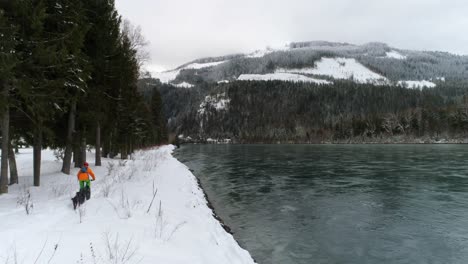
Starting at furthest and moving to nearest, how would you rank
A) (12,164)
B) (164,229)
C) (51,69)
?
1. (12,164)
2. (51,69)
3. (164,229)

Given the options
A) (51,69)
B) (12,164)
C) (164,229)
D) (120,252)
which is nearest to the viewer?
(120,252)

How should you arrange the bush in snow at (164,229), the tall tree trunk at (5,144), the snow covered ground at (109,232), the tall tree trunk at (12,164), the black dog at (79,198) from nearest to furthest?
the snow covered ground at (109,232) → the bush in snow at (164,229) → the black dog at (79,198) → the tall tree trunk at (5,144) → the tall tree trunk at (12,164)

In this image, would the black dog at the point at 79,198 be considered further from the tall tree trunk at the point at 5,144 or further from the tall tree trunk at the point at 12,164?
the tall tree trunk at the point at 12,164

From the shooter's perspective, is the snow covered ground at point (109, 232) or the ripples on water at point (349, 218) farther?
the ripples on water at point (349, 218)

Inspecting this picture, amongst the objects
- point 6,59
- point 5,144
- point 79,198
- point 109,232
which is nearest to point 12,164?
point 5,144

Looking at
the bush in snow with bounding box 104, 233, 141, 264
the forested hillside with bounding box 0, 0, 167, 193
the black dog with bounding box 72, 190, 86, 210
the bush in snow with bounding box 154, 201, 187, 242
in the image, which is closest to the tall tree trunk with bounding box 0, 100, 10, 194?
the forested hillside with bounding box 0, 0, 167, 193

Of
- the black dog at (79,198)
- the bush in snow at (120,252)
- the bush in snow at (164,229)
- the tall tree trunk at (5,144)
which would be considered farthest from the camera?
the tall tree trunk at (5,144)

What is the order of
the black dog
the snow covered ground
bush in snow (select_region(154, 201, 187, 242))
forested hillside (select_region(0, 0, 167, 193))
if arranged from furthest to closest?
forested hillside (select_region(0, 0, 167, 193)) → the black dog → bush in snow (select_region(154, 201, 187, 242)) → the snow covered ground

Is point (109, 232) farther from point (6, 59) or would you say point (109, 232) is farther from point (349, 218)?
point (349, 218)

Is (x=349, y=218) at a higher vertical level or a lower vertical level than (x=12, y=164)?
lower

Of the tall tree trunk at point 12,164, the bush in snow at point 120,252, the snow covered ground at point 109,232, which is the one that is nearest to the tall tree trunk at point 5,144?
the snow covered ground at point 109,232

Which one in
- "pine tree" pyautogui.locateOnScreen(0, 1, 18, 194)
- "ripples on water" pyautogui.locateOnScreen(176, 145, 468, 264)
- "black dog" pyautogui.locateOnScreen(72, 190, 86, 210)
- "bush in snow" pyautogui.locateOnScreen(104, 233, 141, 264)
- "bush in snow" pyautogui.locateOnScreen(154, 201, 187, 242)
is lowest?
"ripples on water" pyautogui.locateOnScreen(176, 145, 468, 264)

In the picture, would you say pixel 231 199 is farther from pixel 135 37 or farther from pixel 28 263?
pixel 135 37

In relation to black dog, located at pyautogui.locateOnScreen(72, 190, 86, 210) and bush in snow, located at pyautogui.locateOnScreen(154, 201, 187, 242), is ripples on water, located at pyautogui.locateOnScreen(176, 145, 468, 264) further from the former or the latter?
black dog, located at pyautogui.locateOnScreen(72, 190, 86, 210)
